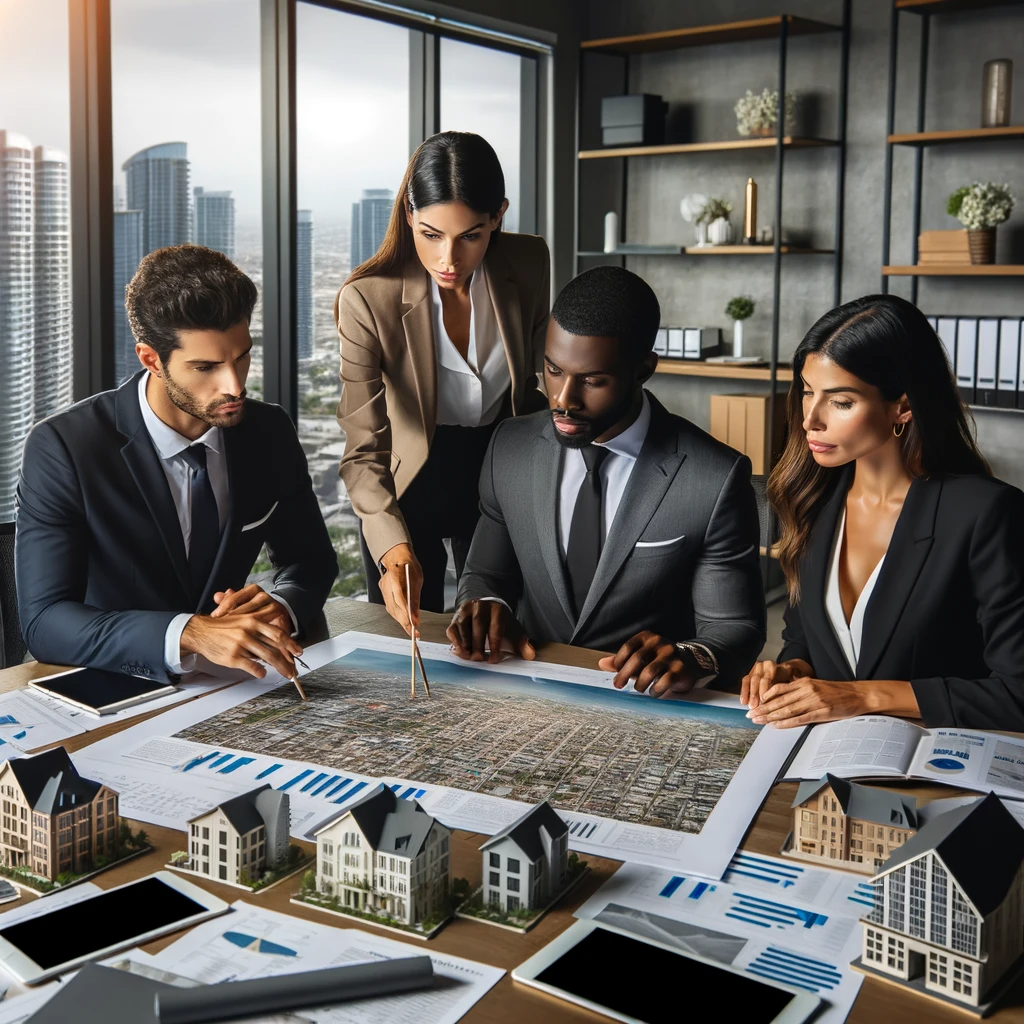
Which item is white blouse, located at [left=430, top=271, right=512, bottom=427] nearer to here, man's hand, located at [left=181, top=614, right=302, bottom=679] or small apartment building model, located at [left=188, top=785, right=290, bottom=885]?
man's hand, located at [left=181, top=614, right=302, bottom=679]

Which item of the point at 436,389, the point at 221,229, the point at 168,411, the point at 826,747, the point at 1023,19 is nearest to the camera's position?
the point at 826,747

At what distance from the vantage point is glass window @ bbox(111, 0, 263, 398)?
3.42 metres

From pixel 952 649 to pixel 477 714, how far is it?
0.79 metres

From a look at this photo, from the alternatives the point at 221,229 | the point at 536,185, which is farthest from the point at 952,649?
the point at 536,185

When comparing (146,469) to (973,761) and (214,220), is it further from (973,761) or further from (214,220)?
(214,220)

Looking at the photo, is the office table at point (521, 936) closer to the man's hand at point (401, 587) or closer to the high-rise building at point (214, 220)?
the man's hand at point (401, 587)

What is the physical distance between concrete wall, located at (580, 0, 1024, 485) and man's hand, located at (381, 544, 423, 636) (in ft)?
10.4

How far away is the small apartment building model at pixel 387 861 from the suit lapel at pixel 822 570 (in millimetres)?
992

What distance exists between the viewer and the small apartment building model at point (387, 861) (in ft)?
3.40

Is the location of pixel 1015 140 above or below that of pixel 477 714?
above

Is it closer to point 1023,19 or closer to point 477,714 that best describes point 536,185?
point 1023,19

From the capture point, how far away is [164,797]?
130 cm

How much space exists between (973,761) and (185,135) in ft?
10.1

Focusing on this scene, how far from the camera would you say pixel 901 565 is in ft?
5.98
